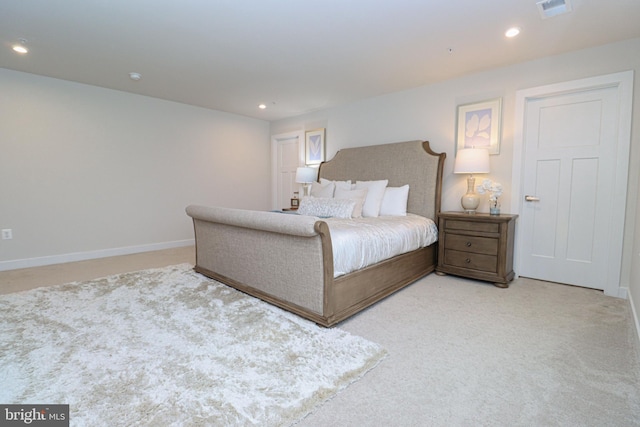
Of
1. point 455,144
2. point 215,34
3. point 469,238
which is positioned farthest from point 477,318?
point 215,34

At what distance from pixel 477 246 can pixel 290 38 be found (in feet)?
9.07

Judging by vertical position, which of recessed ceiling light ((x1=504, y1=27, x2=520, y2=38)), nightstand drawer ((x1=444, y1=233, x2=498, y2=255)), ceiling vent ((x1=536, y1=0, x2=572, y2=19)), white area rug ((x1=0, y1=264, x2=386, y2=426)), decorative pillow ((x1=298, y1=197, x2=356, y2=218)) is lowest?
white area rug ((x1=0, y1=264, x2=386, y2=426))

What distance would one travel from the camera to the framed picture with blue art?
342 centimetres

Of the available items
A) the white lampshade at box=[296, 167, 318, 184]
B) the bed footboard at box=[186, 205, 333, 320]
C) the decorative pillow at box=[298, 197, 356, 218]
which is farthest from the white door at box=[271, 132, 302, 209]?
the bed footboard at box=[186, 205, 333, 320]

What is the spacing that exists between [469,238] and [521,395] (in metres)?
1.96

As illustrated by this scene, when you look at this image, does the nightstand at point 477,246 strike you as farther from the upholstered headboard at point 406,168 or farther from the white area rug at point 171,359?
the white area rug at point 171,359

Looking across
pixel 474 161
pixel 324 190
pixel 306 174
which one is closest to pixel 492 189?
pixel 474 161

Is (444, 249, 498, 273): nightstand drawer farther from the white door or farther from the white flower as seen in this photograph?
the white door

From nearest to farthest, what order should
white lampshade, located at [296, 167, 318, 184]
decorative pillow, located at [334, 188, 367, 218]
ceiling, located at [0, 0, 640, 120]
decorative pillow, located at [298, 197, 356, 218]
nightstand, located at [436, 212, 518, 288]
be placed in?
ceiling, located at [0, 0, 640, 120]
nightstand, located at [436, 212, 518, 288]
decorative pillow, located at [298, 197, 356, 218]
decorative pillow, located at [334, 188, 367, 218]
white lampshade, located at [296, 167, 318, 184]

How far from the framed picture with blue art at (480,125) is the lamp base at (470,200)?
410mm

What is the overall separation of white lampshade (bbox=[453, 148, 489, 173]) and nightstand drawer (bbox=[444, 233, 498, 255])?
73cm

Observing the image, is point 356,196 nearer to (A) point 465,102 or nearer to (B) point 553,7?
(A) point 465,102

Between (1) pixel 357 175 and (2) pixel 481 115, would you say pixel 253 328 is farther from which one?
(2) pixel 481 115

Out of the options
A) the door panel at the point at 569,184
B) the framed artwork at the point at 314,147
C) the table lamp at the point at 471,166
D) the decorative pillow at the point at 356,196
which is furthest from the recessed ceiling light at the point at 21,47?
the door panel at the point at 569,184
